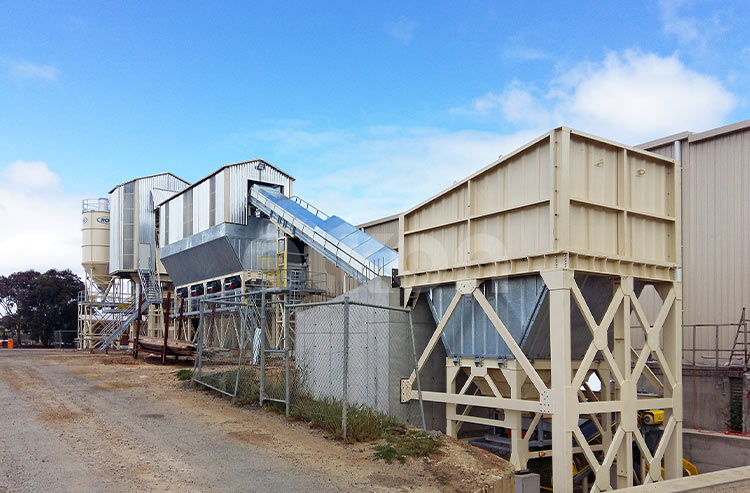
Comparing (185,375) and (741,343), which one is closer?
(741,343)

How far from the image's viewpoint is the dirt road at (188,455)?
948cm

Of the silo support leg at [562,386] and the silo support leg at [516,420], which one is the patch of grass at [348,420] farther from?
the silo support leg at [562,386]

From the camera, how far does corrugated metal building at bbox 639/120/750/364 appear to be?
60.7ft

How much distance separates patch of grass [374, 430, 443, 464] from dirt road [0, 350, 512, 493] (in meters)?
0.20

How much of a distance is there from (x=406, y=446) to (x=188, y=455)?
3.74 m

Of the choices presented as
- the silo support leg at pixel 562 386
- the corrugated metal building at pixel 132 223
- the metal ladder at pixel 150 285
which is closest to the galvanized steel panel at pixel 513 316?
the silo support leg at pixel 562 386

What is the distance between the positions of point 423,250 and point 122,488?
31.2 feet

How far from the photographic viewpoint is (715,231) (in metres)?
19.2

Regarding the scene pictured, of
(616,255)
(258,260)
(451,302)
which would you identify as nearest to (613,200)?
(616,255)

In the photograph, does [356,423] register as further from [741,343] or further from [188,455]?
[741,343]

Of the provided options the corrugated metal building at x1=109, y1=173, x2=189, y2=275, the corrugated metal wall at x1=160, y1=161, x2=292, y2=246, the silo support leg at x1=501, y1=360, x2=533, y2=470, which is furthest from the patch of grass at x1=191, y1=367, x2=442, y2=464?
the corrugated metal building at x1=109, y1=173, x2=189, y2=275

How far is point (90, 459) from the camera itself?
10406 millimetres

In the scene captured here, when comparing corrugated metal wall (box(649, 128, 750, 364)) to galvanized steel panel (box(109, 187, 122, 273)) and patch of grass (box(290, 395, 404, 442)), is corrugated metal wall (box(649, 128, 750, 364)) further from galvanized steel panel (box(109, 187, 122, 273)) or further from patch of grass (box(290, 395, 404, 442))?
galvanized steel panel (box(109, 187, 122, 273))

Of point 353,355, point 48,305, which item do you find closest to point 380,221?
point 353,355
